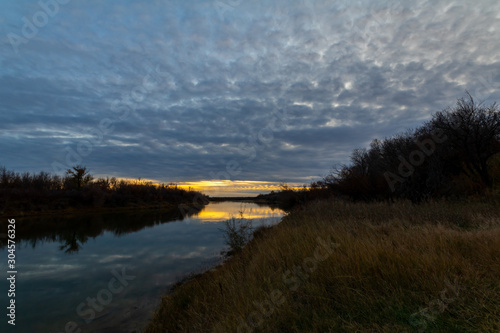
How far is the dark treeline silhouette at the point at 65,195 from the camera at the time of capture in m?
36.7

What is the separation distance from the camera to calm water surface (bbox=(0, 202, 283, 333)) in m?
7.97

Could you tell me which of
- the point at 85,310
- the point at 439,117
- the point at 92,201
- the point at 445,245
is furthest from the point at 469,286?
the point at 92,201

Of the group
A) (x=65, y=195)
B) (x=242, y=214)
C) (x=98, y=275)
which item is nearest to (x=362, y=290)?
(x=242, y=214)

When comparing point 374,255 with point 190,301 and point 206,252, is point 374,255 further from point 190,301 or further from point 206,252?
point 206,252

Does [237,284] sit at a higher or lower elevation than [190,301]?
higher

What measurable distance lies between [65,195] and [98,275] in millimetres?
40403

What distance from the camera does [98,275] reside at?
41.1 feet

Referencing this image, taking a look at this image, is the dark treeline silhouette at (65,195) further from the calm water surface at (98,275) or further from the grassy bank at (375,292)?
the grassy bank at (375,292)

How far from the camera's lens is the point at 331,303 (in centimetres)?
396

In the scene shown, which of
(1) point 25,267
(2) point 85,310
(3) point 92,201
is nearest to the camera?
(2) point 85,310

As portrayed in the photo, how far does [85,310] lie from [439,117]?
27.0 m

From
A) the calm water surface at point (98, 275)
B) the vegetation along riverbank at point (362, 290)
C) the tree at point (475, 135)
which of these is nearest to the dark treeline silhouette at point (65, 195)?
the calm water surface at point (98, 275)

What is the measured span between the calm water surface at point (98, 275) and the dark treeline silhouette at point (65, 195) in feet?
60.2

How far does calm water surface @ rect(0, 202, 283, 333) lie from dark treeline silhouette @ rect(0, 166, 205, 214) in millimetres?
18339
